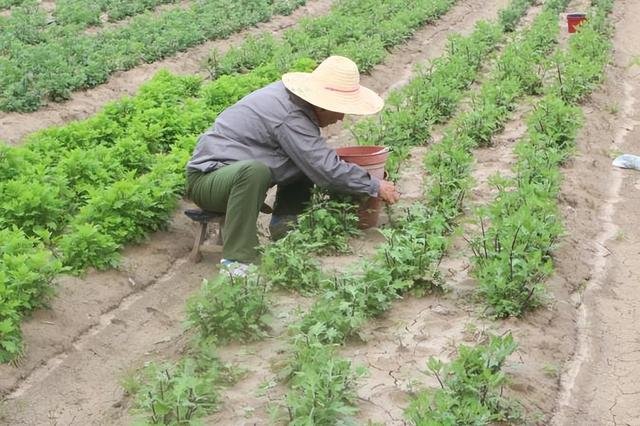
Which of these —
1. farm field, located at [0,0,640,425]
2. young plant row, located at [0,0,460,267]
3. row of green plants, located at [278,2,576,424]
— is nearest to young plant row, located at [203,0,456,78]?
young plant row, located at [0,0,460,267]

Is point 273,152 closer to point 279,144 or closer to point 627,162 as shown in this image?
point 279,144

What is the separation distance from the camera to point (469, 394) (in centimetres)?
431

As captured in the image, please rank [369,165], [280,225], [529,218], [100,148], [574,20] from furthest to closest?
1. [574,20]
2. [100,148]
3. [280,225]
4. [369,165]
5. [529,218]

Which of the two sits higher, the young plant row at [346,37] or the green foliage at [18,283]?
the green foliage at [18,283]

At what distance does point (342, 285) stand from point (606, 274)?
2.06 metres

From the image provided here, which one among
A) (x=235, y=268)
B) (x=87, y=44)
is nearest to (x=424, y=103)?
(x=235, y=268)

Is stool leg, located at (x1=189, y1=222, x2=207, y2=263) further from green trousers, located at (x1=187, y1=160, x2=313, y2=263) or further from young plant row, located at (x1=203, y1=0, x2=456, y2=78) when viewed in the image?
young plant row, located at (x1=203, y1=0, x2=456, y2=78)

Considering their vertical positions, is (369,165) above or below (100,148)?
above

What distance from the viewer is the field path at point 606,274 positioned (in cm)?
475

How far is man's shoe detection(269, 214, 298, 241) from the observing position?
662 cm

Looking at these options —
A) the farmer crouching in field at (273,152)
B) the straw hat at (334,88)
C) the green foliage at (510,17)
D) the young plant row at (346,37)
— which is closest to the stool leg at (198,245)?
the farmer crouching in field at (273,152)

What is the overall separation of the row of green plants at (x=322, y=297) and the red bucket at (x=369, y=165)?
0.42 ft

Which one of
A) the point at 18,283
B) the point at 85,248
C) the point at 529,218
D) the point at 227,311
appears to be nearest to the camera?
the point at 227,311

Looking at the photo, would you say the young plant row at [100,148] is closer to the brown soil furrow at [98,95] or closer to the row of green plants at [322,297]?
the brown soil furrow at [98,95]
